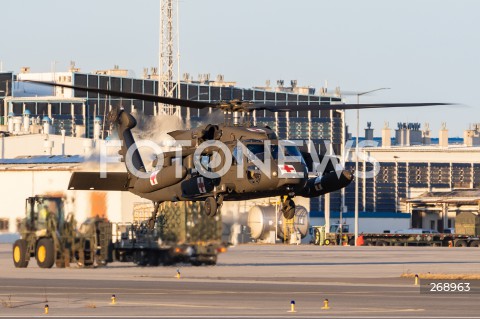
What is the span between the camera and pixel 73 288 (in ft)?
135

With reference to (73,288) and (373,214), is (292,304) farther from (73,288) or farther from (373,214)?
(373,214)

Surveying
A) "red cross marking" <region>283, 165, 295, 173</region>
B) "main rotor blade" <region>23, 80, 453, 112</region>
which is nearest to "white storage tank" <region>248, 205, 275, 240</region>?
"main rotor blade" <region>23, 80, 453, 112</region>

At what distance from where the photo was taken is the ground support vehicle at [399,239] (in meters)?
106

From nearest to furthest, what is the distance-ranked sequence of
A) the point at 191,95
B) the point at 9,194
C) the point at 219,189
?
the point at 219,189, the point at 9,194, the point at 191,95

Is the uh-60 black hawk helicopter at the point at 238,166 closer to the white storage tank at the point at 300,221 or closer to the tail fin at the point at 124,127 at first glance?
the tail fin at the point at 124,127

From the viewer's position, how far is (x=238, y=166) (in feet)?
143

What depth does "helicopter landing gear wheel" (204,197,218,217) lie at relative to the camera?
146 ft

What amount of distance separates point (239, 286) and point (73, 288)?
220 inches

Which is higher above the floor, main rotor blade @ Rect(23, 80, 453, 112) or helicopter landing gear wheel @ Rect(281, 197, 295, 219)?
main rotor blade @ Rect(23, 80, 453, 112)

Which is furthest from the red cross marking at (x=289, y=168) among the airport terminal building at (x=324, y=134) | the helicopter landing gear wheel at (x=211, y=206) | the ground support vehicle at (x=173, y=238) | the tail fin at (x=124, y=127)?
the airport terminal building at (x=324, y=134)

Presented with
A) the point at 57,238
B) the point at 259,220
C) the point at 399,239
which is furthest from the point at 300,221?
the point at 57,238

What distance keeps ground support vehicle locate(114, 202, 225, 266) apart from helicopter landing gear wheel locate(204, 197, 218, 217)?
13.3ft

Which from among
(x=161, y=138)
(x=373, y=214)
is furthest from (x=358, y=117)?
(x=161, y=138)

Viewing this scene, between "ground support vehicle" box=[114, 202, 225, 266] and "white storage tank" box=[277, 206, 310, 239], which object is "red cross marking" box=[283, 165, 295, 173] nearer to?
"ground support vehicle" box=[114, 202, 225, 266]
